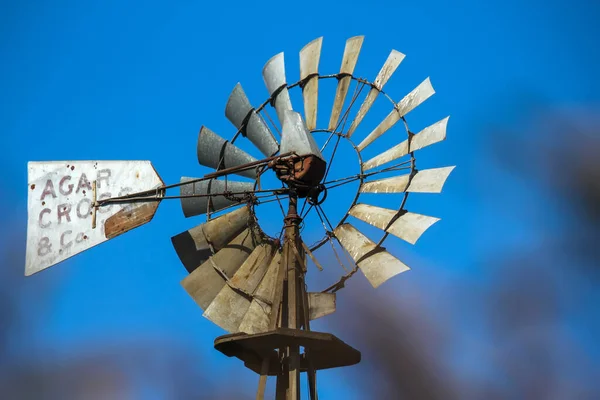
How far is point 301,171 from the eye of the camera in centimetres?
755

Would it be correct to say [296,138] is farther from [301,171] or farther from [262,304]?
[262,304]

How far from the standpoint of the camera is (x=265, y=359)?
7.17 meters

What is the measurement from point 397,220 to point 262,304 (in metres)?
1.47

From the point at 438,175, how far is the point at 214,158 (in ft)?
7.69

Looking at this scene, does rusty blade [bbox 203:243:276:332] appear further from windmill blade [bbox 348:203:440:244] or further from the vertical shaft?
windmill blade [bbox 348:203:440:244]

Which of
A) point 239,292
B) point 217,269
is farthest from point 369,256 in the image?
point 217,269

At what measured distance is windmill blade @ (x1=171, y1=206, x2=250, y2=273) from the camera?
788 centimetres

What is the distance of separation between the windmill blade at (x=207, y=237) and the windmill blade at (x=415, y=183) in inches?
Answer: 49.4

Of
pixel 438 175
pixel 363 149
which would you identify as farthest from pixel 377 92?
pixel 438 175

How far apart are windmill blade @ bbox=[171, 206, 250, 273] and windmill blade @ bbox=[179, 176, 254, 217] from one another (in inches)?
8.6

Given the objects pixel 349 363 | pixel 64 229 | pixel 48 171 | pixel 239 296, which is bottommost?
pixel 349 363

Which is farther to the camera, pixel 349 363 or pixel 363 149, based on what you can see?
pixel 363 149

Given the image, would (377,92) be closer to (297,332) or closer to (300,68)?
(300,68)

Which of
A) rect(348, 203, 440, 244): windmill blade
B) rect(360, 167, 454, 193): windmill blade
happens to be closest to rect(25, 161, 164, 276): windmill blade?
rect(348, 203, 440, 244): windmill blade
